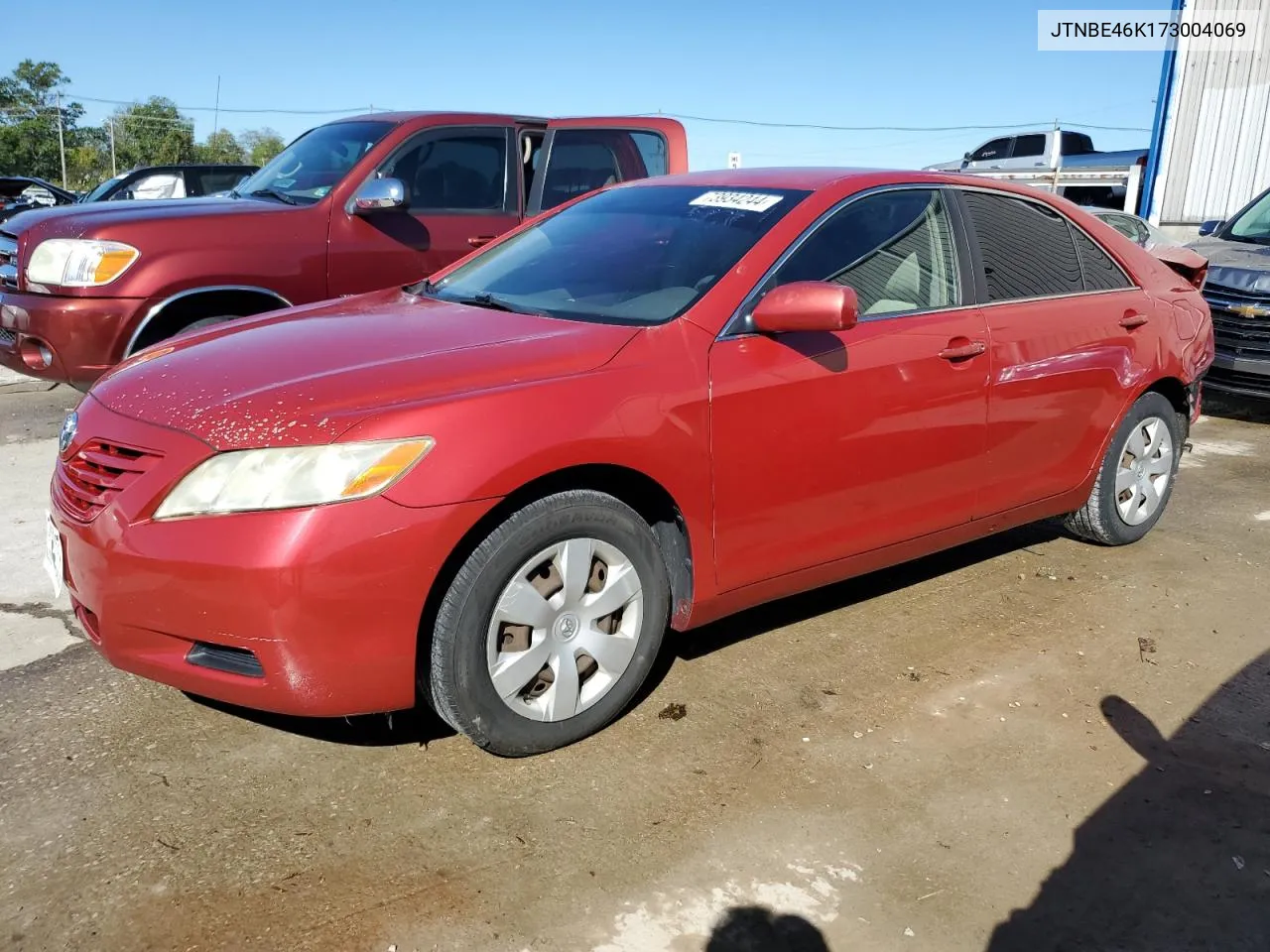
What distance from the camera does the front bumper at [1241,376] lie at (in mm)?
7379

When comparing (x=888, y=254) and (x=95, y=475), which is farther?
(x=888, y=254)

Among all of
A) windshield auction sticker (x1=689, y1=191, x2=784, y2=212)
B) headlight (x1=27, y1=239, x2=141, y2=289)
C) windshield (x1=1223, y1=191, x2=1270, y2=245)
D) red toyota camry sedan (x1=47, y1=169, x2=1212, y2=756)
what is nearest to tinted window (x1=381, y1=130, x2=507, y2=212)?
headlight (x1=27, y1=239, x2=141, y2=289)

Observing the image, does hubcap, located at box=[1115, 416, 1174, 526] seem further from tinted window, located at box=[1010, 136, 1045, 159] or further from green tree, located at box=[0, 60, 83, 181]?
green tree, located at box=[0, 60, 83, 181]

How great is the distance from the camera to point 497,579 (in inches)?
103

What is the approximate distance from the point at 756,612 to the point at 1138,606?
4.90 ft

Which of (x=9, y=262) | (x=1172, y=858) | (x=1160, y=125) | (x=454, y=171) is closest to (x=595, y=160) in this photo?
(x=454, y=171)

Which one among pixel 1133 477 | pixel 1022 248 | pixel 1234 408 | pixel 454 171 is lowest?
pixel 1234 408

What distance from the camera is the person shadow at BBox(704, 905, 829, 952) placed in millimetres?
2199

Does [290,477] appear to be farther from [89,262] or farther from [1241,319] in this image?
[1241,319]

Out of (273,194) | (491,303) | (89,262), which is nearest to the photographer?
(491,303)

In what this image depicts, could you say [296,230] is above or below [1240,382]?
above

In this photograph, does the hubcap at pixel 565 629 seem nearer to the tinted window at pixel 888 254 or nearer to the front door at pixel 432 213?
the tinted window at pixel 888 254

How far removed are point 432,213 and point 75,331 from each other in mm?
1996

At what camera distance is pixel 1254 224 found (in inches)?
337
